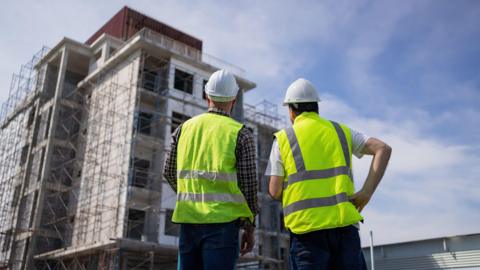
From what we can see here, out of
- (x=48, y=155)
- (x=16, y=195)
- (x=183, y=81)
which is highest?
(x=183, y=81)

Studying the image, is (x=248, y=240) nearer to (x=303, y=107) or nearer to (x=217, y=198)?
(x=217, y=198)

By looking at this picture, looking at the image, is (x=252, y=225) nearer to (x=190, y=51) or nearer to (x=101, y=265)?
(x=101, y=265)

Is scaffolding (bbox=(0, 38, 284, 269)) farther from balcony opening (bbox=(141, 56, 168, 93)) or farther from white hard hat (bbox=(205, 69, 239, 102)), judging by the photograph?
white hard hat (bbox=(205, 69, 239, 102))

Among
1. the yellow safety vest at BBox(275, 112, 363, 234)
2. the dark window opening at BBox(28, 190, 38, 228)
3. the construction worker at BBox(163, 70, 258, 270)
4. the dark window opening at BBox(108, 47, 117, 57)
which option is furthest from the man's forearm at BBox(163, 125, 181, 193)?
the dark window opening at BBox(108, 47, 117, 57)

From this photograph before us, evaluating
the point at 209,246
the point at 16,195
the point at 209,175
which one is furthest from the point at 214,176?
the point at 16,195

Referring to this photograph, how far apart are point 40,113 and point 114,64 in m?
4.98

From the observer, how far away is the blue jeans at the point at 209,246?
2.26 meters

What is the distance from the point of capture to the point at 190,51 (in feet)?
67.7

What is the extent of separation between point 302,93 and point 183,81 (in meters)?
17.4

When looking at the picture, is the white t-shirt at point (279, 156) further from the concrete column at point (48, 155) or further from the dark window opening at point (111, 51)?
the dark window opening at point (111, 51)

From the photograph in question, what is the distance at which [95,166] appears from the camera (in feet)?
59.9

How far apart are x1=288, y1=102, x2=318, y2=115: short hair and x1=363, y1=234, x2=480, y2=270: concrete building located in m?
14.2

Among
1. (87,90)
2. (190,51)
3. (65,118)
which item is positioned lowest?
(65,118)

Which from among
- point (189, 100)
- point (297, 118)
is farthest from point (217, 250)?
point (189, 100)
